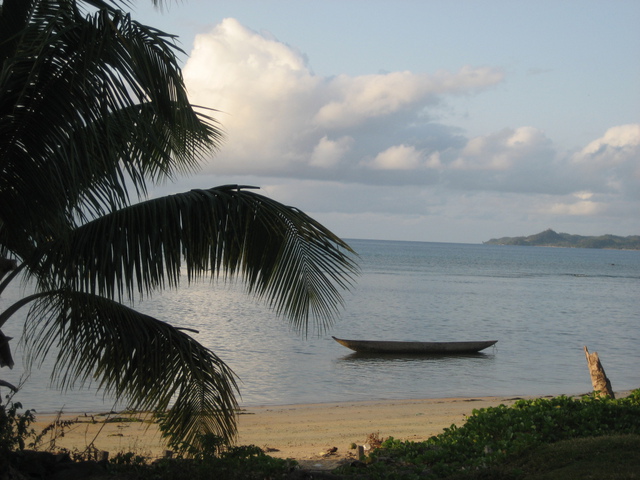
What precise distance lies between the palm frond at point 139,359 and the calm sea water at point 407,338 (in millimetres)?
4363

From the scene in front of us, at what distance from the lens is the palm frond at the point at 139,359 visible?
17.0 ft

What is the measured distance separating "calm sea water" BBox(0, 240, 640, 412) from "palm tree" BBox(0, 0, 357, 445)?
4.78 meters

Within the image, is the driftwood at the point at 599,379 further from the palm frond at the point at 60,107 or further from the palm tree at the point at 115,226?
the palm frond at the point at 60,107

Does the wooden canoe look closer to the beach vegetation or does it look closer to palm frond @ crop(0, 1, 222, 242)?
the beach vegetation

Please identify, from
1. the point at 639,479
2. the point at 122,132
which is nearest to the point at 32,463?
the point at 122,132

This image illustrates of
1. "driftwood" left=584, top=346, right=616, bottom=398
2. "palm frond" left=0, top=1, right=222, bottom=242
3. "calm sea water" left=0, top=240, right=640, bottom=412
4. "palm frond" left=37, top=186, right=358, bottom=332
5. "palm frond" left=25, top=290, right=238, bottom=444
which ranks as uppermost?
"palm frond" left=0, top=1, right=222, bottom=242

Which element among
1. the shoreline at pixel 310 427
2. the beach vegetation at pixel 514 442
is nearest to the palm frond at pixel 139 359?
the beach vegetation at pixel 514 442

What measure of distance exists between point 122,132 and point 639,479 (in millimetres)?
4977

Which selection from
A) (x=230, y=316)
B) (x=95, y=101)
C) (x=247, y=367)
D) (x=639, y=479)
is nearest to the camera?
(x=95, y=101)

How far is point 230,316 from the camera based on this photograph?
119 feet

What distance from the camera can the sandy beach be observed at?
10.4 m

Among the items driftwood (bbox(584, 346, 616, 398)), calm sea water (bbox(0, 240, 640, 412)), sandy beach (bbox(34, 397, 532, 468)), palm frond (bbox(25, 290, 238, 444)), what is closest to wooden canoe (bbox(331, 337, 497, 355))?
calm sea water (bbox(0, 240, 640, 412))

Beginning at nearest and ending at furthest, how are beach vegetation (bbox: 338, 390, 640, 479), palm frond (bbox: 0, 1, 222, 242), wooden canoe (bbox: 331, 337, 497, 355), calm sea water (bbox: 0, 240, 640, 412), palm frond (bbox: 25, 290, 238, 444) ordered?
palm frond (bbox: 0, 1, 222, 242) < palm frond (bbox: 25, 290, 238, 444) < beach vegetation (bbox: 338, 390, 640, 479) < calm sea water (bbox: 0, 240, 640, 412) < wooden canoe (bbox: 331, 337, 497, 355)

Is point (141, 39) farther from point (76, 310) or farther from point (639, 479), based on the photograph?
point (639, 479)
